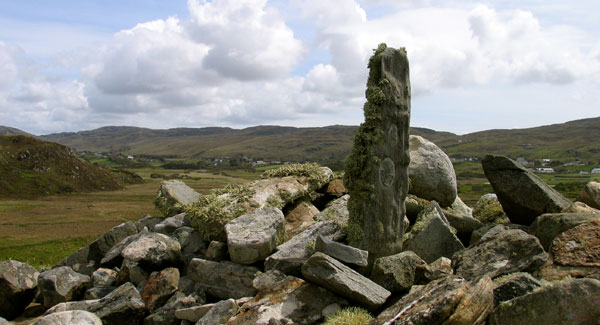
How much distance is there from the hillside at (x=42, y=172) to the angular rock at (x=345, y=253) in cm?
10462

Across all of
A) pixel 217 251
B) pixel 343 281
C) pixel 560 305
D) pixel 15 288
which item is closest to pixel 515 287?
pixel 560 305

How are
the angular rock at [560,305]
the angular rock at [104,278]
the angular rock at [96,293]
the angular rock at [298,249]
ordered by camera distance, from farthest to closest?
the angular rock at [104,278], the angular rock at [96,293], the angular rock at [298,249], the angular rock at [560,305]

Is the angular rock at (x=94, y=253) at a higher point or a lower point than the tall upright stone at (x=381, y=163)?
lower

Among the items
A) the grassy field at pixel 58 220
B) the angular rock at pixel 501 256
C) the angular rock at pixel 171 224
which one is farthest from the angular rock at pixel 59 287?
the grassy field at pixel 58 220

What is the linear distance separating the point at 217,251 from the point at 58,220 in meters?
63.2

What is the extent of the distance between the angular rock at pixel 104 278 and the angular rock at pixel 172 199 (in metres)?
3.43

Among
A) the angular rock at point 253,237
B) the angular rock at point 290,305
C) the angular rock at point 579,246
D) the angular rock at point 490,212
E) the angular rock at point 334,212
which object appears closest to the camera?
the angular rock at point 579,246

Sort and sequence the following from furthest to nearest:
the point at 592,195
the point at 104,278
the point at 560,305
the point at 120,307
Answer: the point at 592,195
the point at 104,278
the point at 120,307
the point at 560,305

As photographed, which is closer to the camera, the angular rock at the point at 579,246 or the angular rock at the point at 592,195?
the angular rock at the point at 579,246

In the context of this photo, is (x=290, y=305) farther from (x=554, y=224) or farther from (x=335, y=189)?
(x=335, y=189)

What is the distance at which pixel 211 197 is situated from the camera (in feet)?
50.5

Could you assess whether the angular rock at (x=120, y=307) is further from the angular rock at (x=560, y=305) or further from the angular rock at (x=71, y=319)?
the angular rock at (x=560, y=305)

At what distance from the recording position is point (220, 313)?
10578 mm

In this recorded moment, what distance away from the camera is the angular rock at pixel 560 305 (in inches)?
274
